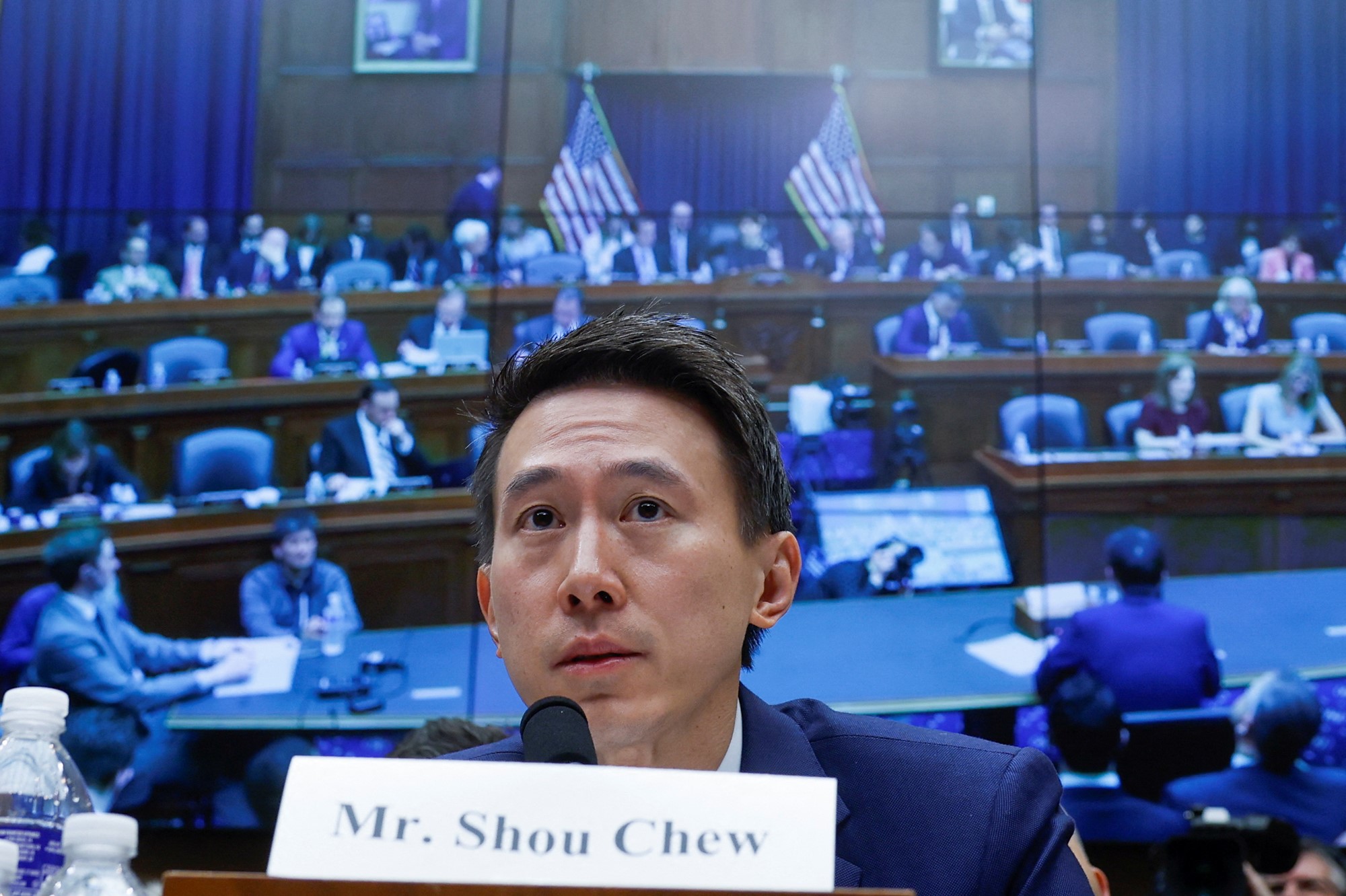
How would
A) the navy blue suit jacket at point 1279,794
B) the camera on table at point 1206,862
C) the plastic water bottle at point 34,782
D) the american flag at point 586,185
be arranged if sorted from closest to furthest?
the plastic water bottle at point 34,782 → the camera on table at point 1206,862 → the navy blue suit jacket at point 1279,794 → the american flag at point 586,185

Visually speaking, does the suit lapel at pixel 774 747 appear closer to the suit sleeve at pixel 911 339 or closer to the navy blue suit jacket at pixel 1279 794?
the navy blue suit jacket at pixel 1279 794

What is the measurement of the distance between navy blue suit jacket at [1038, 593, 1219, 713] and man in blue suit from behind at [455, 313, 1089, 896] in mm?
5065

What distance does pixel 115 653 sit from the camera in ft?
20.0

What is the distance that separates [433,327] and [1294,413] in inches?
177

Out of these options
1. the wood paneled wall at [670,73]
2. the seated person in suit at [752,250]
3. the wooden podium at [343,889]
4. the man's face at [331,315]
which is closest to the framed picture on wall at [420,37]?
the wood paneled wall at [670,73]

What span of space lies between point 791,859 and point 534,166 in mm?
6955

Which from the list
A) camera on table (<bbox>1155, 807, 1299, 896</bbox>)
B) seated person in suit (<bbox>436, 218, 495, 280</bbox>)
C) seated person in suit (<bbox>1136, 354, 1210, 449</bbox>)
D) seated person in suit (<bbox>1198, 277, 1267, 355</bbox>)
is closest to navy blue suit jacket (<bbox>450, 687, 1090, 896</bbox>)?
camera on table (<bbox>1155, 807, 1299, 896</bbox>)

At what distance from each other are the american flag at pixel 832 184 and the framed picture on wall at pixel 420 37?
6.71 feet

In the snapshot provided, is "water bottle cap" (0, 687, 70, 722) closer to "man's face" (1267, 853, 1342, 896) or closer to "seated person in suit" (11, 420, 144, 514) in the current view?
"man's face" (1267, 853, 1342, 896)

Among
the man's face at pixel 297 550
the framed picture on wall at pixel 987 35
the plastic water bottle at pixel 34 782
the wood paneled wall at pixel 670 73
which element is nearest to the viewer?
the plastic water bottle at pixel 34 782

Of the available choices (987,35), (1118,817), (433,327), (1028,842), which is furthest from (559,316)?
(1028,842)

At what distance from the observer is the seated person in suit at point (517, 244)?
705 centimetres

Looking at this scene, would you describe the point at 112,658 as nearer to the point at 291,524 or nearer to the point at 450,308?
the point at 291,524

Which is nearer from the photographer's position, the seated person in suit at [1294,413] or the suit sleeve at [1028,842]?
the suit sleeve at [1028,842]
